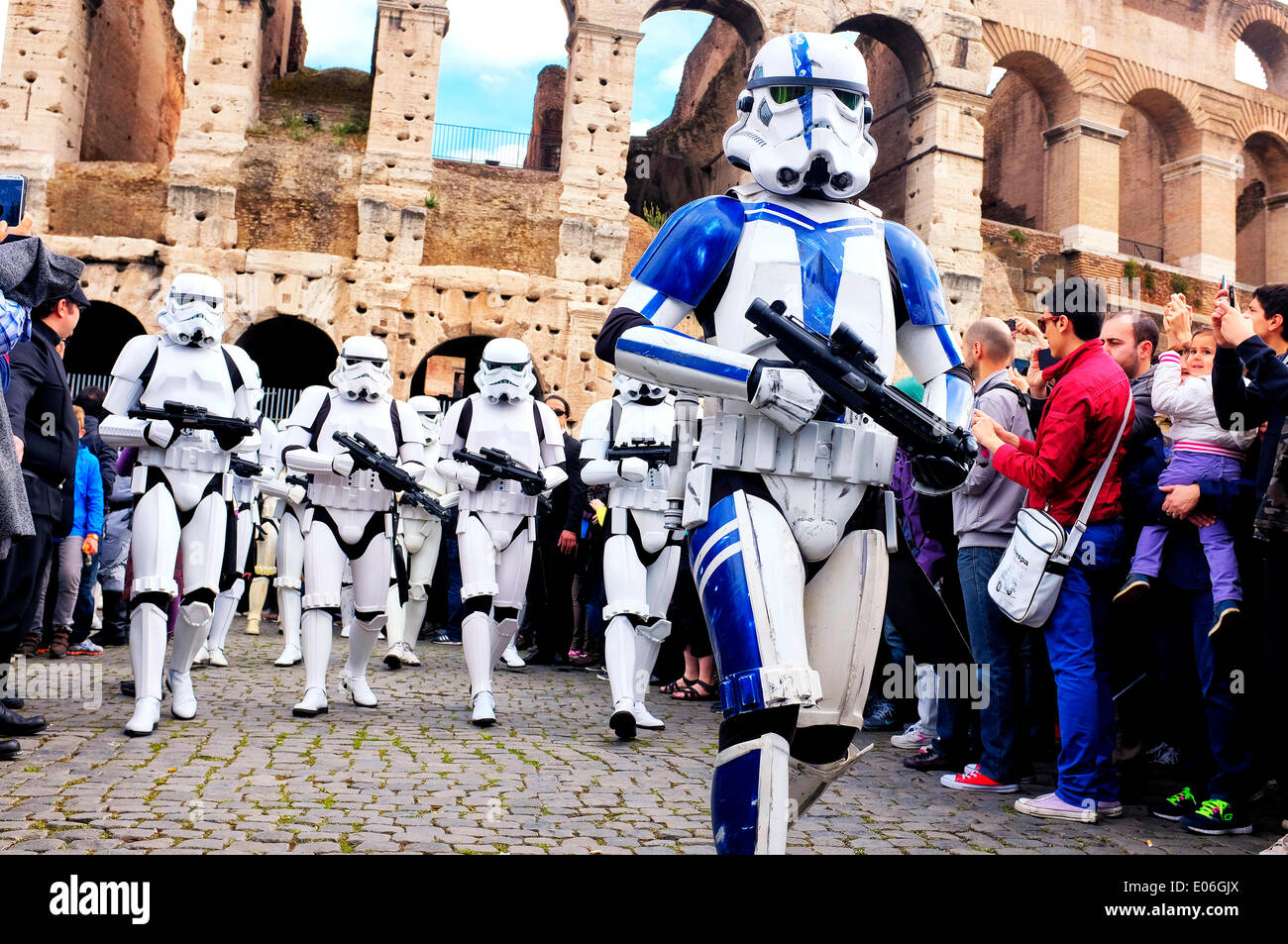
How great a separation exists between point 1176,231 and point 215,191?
62.8ft

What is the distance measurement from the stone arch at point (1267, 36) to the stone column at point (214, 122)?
20547mm

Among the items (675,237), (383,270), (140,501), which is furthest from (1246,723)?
(383,270)

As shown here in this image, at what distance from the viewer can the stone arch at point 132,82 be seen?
18.2 metres

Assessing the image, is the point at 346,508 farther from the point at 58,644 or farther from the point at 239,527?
the point at 58,644

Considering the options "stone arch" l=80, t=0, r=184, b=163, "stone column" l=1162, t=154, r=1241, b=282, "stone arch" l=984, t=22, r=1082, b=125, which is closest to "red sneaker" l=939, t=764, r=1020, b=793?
"stone arch" l=80, t=0, r=184, b=163

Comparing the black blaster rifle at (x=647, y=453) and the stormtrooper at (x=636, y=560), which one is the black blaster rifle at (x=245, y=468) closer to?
the stormtrooper at (x=636, y=560)

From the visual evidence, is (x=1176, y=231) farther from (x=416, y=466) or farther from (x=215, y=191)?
(x=416, y=466)

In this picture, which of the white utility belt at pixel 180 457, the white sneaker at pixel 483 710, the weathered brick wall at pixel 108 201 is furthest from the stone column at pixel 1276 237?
the white utility belt at pixel 180 457

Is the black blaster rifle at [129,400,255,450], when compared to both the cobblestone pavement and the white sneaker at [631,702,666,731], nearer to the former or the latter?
the cobblestone pavement

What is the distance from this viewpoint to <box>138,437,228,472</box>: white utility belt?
5.51 meters

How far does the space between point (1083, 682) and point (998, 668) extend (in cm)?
61

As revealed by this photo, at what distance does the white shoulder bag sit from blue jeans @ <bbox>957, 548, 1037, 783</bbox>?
1.89 ft

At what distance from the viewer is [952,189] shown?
18.9 m

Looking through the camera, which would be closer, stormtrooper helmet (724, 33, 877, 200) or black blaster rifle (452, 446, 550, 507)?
stormtrooper helmet (724, 33, 877, 200)
